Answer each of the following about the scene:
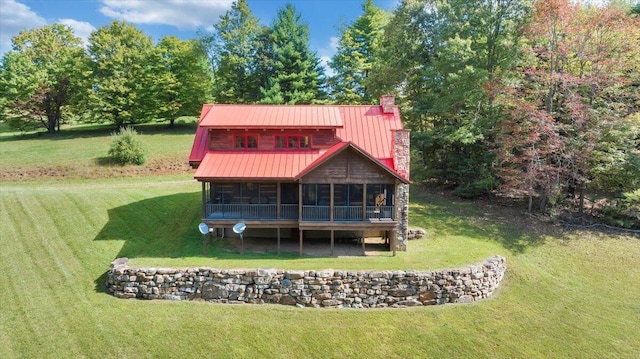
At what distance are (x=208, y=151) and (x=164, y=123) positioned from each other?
32.9 metres

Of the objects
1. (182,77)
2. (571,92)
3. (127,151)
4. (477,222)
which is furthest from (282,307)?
(182,77)

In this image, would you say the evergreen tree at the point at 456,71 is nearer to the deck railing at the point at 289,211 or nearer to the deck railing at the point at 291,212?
the deck railing at the point at 291,212

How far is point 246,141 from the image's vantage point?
19.3m

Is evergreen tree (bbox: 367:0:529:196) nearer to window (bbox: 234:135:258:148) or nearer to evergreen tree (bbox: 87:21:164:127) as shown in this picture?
window (bbox: 234:135:258:148)

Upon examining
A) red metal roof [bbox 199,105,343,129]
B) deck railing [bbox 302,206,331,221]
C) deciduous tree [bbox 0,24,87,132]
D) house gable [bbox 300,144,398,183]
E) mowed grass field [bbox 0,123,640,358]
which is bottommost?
mowed grass field [bbox 0,123,640,358]

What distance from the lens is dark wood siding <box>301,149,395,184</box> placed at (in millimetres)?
17172

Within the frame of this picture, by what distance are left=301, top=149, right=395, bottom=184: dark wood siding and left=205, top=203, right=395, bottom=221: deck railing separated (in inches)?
52.8

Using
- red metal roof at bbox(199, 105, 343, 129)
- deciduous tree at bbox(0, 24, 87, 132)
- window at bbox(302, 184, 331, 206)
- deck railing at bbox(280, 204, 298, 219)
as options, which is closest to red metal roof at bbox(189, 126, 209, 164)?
red metal roof at bbox(199, 105, 343, 129)

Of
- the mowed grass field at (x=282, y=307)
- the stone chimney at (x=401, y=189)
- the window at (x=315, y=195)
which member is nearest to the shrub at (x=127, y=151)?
the mowed grass field at (x=282, y=307)

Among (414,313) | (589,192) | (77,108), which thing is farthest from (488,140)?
(77,108)

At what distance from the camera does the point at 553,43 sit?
22172mm

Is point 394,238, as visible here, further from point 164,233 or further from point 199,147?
point 164,233

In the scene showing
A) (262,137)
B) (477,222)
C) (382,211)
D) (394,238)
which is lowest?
(477,222)

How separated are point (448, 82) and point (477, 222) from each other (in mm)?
10054
